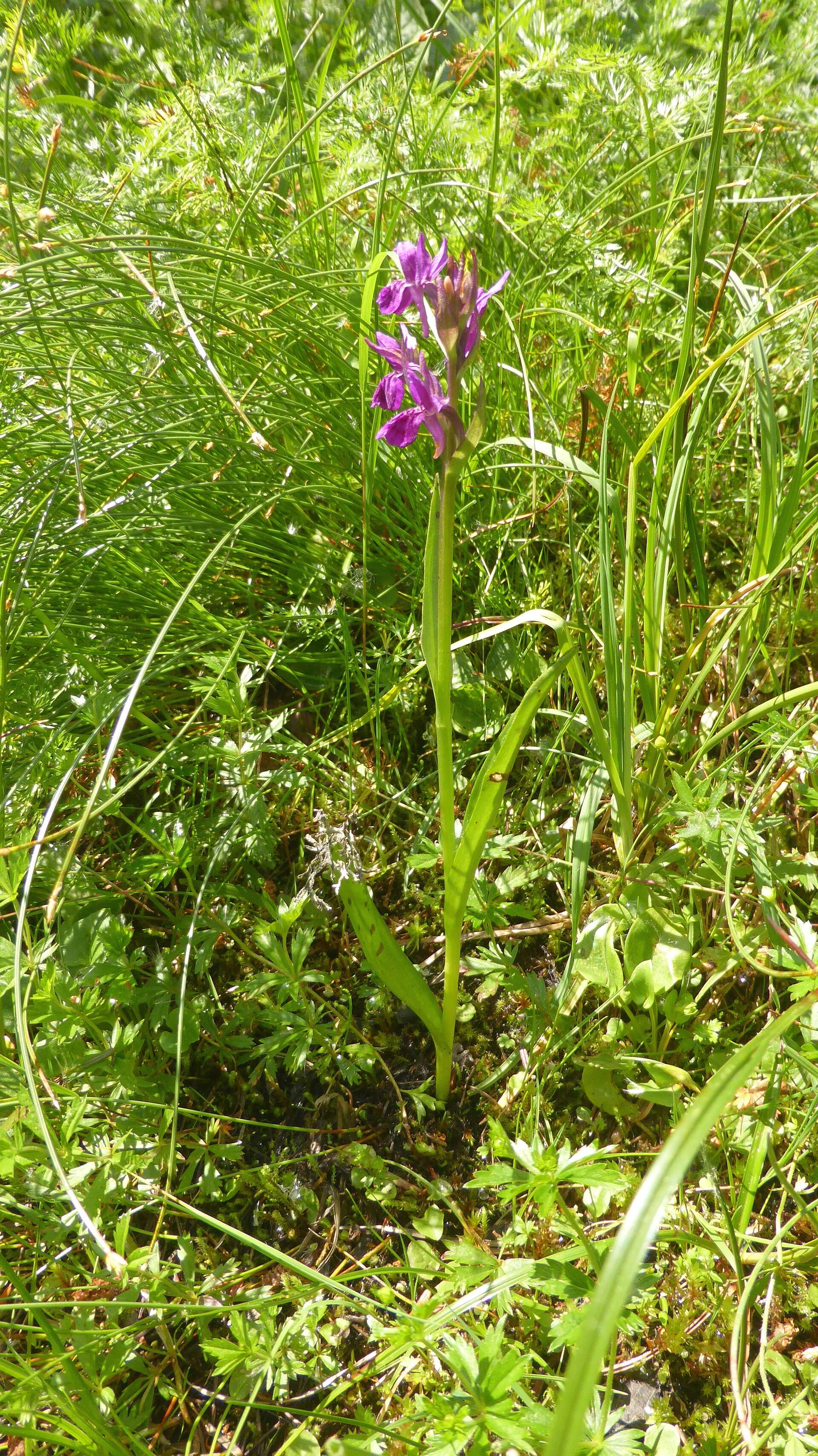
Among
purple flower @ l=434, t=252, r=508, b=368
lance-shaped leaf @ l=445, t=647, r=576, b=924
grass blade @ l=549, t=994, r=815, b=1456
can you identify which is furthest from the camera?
lance-shaped leaf @ l=445, t=647, r=576, b=924

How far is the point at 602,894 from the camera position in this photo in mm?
1431

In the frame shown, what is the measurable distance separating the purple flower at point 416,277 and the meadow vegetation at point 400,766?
3 centimetres

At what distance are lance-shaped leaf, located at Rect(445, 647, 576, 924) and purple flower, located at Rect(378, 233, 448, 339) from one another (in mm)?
420

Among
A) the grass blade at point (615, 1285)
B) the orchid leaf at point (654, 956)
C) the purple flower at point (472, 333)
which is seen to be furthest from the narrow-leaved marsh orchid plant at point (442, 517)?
the grass blade at point (615, 1285)

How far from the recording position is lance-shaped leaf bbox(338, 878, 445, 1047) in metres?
1.06

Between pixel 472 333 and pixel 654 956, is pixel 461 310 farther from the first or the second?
pixel 654 956

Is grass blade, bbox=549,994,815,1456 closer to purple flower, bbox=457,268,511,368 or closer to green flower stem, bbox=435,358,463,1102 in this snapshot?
green flower stem, bbox=435,358,463,1102

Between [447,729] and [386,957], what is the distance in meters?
0.32

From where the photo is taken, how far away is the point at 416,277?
90cm

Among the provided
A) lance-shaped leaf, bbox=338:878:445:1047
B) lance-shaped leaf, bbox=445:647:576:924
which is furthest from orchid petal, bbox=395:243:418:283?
lance-shaped leaf, bbox=338:878:445:1047

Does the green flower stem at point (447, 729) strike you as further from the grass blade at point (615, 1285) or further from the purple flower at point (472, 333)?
the grass blade at point (615, 1285)

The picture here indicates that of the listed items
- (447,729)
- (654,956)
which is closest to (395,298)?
(447,729)

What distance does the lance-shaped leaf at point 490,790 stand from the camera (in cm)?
100

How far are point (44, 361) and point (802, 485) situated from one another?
1.46 m
